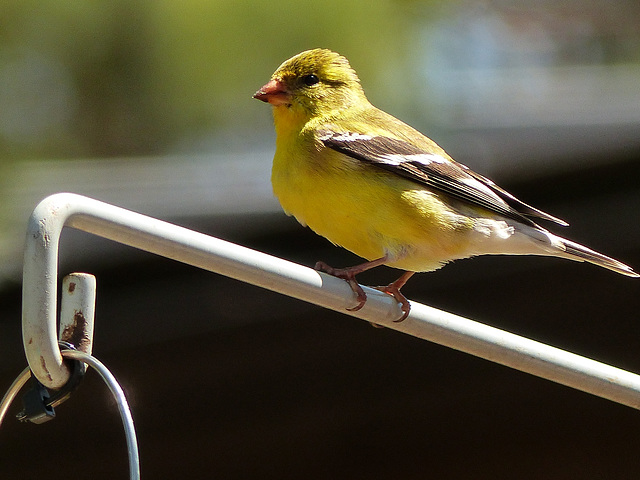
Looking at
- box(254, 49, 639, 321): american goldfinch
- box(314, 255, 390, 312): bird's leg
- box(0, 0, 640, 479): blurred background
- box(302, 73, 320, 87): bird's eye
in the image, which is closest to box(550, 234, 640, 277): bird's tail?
box(254, 49, 639, 321): american goldfinch

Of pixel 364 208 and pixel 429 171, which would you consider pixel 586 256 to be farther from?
pixel 364 208

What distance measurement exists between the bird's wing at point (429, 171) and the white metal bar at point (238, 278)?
1142 mm

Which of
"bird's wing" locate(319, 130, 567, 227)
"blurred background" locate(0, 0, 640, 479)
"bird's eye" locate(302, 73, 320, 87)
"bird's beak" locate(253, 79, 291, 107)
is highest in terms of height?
"bird's eye" locate(302, 73, 320, 87)

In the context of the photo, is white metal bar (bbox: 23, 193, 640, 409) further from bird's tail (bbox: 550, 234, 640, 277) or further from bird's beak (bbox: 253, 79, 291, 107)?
bird's beak (bbox: 253, 79, 291, 107)

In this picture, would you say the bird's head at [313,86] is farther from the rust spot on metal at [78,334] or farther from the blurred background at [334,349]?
the rust spot on metal at [78,334]

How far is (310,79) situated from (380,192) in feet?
2.63


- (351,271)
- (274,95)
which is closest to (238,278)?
(351,271)

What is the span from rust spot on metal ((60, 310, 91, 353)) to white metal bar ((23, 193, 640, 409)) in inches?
3.1

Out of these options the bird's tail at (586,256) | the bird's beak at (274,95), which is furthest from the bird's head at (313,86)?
the bird's tail at (586,256)

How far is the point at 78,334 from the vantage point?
1726 millimetres

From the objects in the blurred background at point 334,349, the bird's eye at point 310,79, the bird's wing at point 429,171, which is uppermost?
the bird's eye at point 310,79

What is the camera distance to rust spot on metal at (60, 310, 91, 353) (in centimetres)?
171

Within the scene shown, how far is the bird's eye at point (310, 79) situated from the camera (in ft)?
12.4

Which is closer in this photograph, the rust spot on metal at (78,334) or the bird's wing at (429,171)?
the rust spot on metal at (78,334)
